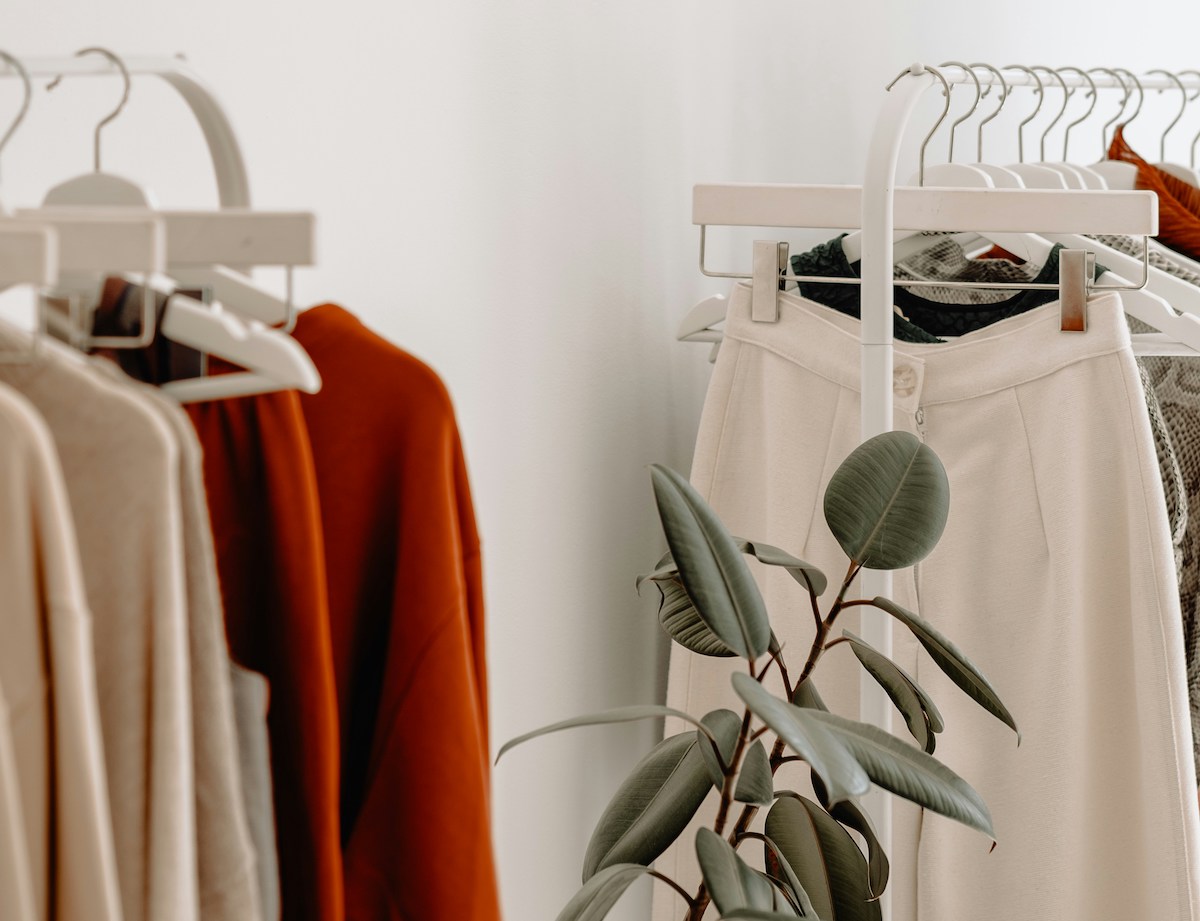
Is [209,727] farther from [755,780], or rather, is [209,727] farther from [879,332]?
[879,332]

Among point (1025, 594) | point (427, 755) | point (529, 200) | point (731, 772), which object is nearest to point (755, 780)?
point (731, 772)

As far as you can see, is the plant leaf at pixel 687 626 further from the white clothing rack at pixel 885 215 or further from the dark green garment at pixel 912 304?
the dark green garment at pixel 912 304

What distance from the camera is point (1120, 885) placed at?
118cm

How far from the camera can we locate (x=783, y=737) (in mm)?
793

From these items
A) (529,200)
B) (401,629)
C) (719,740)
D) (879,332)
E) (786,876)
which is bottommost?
(786,876)

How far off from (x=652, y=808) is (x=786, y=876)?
0.11 meters

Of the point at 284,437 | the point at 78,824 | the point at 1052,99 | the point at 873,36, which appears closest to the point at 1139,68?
the point at 1052,99

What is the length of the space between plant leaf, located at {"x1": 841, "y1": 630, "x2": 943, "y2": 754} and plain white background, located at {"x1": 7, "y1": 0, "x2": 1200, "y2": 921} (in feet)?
1.22

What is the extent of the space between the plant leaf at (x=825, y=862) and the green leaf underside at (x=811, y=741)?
0.64 ft

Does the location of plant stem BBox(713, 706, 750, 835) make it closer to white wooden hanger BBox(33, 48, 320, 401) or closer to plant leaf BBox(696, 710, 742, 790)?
plant leaf BBox(696, 710, 742, 790)

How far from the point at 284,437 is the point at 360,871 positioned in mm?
277

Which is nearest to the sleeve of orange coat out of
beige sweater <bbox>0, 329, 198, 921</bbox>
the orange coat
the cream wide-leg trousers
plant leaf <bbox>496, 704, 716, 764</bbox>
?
the orange coat

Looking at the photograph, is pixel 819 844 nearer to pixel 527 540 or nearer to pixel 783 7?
pixel 527 540

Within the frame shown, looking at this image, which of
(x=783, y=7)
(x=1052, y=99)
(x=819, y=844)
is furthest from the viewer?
(x=1052, y=99)
